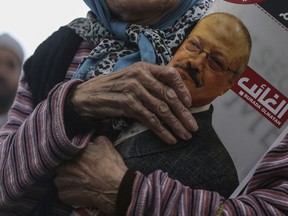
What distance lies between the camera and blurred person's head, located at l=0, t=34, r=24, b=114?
2377 millimetres

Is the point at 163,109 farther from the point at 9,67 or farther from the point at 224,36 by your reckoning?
the point at 9,67

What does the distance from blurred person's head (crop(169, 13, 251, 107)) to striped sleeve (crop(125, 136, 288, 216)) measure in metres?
0.12

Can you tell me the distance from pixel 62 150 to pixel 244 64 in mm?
292

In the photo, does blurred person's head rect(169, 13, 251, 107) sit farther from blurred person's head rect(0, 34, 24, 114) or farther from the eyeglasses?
blurred person's head rect(0, 34, 24, 114)

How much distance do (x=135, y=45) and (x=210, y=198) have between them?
0.30m

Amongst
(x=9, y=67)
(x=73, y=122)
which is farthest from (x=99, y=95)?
(x=9, y=67)

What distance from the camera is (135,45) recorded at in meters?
0.86

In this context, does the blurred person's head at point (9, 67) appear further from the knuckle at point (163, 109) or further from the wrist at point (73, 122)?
the knuckle at point (163, 109)

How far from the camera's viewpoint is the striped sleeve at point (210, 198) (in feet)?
2.21

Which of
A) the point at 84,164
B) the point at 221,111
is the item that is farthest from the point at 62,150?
the point at 221,111

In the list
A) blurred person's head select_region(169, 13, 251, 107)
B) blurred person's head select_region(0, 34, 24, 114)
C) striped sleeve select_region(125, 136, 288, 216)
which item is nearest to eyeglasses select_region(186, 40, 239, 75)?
blurred person's head select_region(169, 13, 251, 107)

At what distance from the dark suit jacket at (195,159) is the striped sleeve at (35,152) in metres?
0.10

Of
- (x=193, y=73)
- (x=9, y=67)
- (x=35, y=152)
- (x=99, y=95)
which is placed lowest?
(x=9, y=67)

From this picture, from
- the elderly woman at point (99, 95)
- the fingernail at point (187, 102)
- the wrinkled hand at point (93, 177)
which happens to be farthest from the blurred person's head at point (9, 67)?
the fingernail at point (187, 102)
